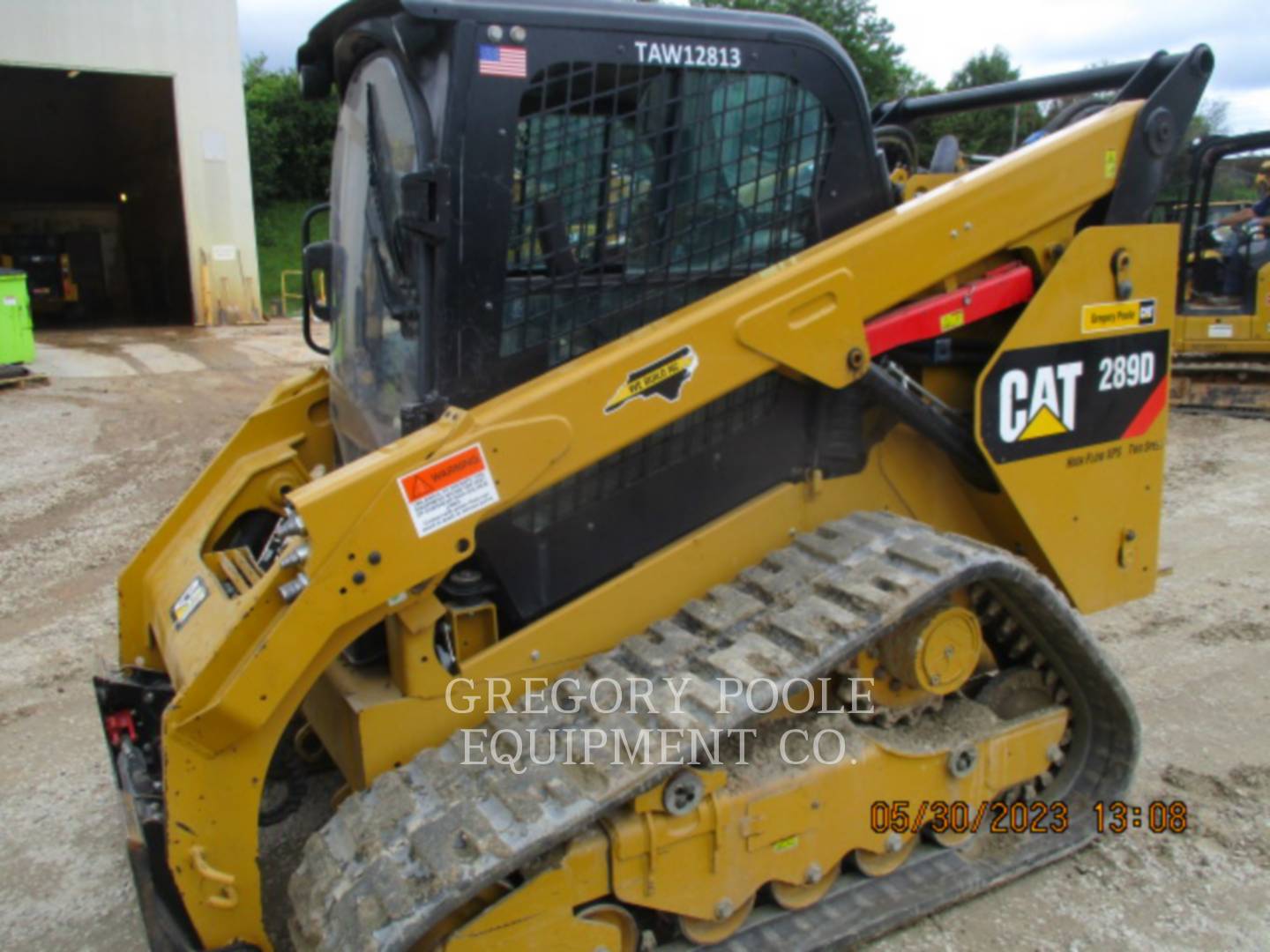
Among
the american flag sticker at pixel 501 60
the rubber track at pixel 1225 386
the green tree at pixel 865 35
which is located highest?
the green tree at pixel 865 35

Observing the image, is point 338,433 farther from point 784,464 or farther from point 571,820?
point 571,820

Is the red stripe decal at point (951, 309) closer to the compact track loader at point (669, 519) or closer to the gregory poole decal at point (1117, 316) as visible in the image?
the compact track loader at point (669, 519)

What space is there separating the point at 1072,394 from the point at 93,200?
28.1m

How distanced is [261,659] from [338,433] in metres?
1.38

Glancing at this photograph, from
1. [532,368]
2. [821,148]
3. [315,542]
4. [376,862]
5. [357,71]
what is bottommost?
[376,862]

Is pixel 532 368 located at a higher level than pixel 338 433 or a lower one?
higher

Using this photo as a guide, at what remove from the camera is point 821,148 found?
2.96 m

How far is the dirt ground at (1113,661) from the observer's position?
124 inches

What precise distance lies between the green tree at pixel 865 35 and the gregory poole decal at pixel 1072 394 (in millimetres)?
36954

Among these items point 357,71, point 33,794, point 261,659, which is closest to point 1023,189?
point 357,71

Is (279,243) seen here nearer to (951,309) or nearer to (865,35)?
(865,35)

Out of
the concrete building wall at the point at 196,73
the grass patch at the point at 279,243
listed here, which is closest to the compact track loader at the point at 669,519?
the concrete building wall at the point at 196,73

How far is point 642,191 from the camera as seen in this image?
2.78 meters
